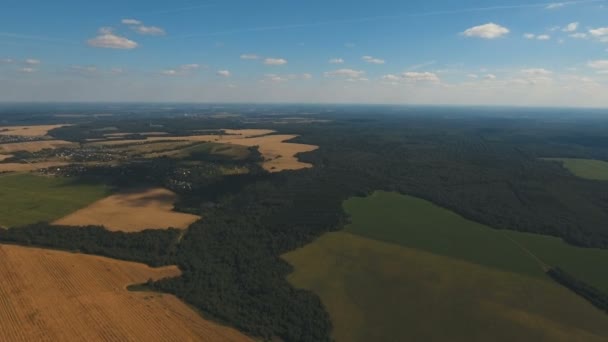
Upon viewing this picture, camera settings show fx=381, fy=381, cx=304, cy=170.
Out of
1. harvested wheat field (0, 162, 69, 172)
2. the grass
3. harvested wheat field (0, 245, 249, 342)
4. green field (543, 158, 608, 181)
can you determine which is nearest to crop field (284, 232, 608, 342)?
the grass

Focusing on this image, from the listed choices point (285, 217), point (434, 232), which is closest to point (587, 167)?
point (434, 232)

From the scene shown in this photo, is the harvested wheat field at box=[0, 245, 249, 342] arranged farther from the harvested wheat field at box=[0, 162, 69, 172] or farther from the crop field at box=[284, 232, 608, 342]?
the harvested wheat field at box=[0, 162, 69, 172]

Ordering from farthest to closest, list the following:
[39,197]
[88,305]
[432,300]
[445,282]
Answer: [39,197]
[445,282]
[432,300]
[88,305]

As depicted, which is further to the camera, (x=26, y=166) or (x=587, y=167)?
(x=587, y=167)

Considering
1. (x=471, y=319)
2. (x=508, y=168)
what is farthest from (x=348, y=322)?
(x=508, y=168)

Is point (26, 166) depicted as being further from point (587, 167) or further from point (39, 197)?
point (587, 167)

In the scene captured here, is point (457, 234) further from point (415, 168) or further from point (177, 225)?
point (415, 168)

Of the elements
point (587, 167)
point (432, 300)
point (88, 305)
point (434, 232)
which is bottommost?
point (432, 300)
